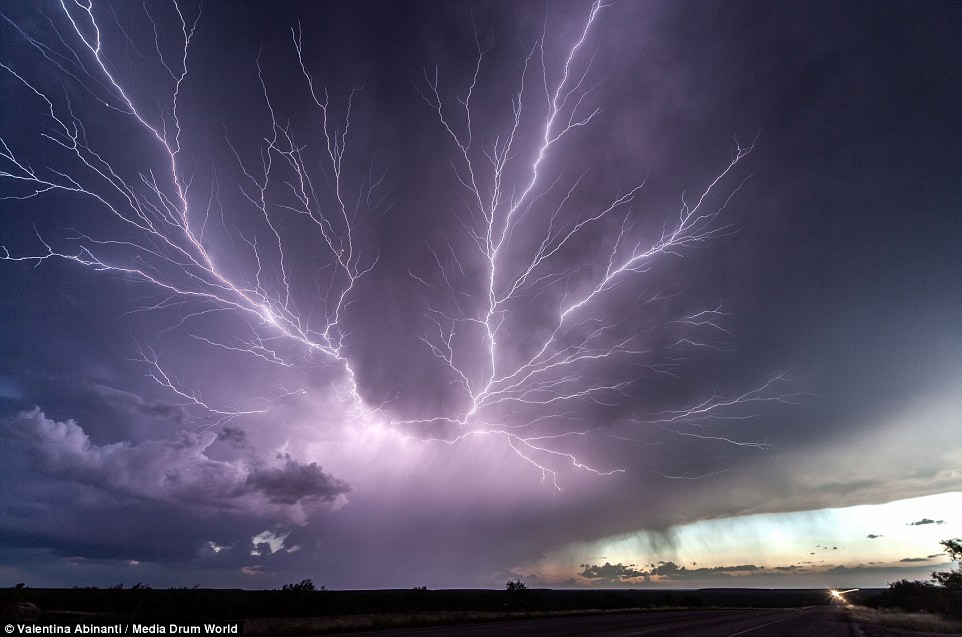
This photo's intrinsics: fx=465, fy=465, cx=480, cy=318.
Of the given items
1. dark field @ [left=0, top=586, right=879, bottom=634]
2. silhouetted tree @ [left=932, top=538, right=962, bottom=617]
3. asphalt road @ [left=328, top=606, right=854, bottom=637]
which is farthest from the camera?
silhouetted tree @ [left=932, top=538, right=962, bottom=617]

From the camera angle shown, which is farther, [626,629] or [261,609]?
[261,609]

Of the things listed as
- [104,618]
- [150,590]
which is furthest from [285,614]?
[104,618]

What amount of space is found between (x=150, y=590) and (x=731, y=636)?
18747 mm

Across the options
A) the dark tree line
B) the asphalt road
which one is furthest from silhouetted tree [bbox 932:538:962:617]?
the asphalt road

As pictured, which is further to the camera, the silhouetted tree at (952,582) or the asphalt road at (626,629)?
the silhouetted tree at (952,582)

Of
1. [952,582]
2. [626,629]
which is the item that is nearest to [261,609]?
[626,629]

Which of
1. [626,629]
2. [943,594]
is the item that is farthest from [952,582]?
[626,629]

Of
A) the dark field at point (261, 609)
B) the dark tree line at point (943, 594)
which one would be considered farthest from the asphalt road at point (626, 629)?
the dark tree line at point (943, 594)

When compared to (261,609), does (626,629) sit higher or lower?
lower

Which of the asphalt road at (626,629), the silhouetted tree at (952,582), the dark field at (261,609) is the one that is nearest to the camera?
the dark field at (261,609)

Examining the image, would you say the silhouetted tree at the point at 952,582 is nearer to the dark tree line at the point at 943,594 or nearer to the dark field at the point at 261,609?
the dark tree line at the point at 943,594

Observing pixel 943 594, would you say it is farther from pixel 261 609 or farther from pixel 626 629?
pixel 261 609

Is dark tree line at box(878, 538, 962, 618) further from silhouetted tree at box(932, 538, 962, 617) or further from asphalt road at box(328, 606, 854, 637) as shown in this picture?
asphalt road at box(328, 606, 854, 637)

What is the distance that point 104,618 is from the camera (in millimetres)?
10797
